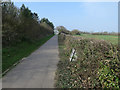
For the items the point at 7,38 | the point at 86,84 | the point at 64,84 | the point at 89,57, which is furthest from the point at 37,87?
the point at 7,38

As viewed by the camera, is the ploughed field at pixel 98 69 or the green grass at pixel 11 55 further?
the green grass at pixel 11 55

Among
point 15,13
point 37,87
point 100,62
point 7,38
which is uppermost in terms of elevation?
point 15,13

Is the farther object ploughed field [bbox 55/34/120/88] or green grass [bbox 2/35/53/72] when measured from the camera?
→ green grass [bbox 2/35/53/72]

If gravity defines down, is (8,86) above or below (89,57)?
below

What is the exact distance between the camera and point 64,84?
3.99 m

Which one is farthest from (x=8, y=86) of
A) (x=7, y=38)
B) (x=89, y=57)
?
(x=7, y=38)

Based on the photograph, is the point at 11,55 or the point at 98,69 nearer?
Result: the point at 98,69

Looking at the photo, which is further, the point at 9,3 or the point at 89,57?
the point at 9,3

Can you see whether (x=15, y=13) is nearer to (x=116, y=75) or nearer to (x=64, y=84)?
(x=64, y=84)

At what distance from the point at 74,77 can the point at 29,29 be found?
13979 millimetres

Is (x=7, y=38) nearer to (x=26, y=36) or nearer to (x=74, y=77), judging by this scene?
(x=26, y=36)

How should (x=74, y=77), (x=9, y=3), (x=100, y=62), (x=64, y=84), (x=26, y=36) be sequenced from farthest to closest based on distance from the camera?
1. (x=26, y=36)
2. (x=9, y=3)
3. (x=74, y=77)
4. (x=64, y=84)
5. (x=100, y=62)

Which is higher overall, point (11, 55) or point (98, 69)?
point (98, 69)

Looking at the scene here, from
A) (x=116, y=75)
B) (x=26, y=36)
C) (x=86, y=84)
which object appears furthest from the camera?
(x=26, y=36)
